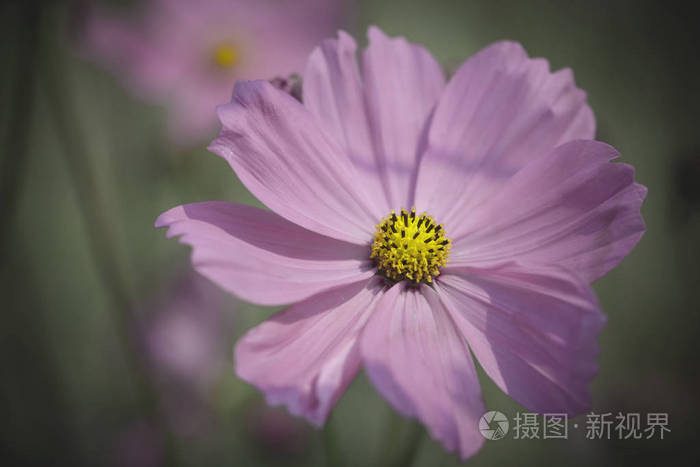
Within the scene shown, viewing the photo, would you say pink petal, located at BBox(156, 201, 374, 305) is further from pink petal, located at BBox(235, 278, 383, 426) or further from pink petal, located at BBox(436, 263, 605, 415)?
pink petal, located at BBox(436, 263, 605, 415)

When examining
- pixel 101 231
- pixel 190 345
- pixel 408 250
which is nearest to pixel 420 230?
pixel 408 250

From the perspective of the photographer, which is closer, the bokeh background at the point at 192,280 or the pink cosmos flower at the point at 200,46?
the bokeh background at the point at 192,280

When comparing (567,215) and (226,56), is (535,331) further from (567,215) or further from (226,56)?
(226,56)

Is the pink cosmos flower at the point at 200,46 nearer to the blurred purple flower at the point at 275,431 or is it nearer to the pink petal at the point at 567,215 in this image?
the blurred purple flower at the point at 275,431

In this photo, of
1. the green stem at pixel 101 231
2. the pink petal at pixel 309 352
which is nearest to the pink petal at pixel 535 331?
the pink petal at pixel 309 352

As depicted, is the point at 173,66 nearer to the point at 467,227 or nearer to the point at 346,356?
the point at 467,227

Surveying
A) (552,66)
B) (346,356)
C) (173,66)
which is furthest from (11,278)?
(552,66)
